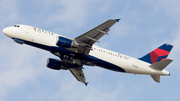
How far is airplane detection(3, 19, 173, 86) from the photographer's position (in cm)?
4044

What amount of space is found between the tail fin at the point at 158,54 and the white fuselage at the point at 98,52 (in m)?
1.77

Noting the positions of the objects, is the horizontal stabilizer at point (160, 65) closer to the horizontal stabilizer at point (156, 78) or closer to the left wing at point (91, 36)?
the horizontal stabilizer at point (156, 78)

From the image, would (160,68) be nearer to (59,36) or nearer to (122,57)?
(122,57)

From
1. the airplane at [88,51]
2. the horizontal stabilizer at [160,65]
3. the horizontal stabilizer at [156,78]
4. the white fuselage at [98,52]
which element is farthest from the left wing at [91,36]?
the horizontal stabilizer at [156,78]

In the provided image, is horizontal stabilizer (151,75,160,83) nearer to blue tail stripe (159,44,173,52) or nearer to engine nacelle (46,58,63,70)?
blue tail stripe (159,44,173,52)

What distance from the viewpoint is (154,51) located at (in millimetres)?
48969

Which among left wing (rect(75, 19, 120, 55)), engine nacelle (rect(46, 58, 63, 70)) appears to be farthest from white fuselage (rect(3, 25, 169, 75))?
engine nacelle (rect(46, 58, 63, 70))

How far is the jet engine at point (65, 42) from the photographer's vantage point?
40166mm

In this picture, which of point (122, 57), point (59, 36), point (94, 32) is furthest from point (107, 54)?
point (59, 36)

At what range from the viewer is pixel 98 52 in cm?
4372

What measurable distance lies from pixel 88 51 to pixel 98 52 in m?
2.19

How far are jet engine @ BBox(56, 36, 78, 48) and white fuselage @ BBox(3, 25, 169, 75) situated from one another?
177cm

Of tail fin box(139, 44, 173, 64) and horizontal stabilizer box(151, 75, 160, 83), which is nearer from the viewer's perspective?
horizontal stabilizer box(151, 75, 160, 83)

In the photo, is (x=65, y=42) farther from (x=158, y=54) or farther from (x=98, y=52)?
(x=158, y=54)
